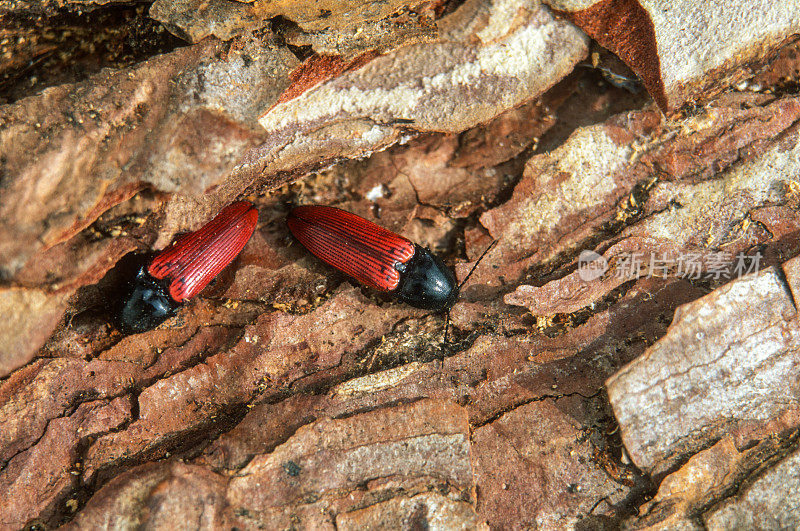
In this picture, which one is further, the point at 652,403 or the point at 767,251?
the point at 767,251

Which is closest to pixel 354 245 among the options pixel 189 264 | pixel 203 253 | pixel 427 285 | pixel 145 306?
pixel 427 285

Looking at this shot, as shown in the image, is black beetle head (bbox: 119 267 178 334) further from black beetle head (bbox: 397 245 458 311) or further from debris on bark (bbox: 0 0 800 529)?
black beetle head (bbox: 397 245 458 311)

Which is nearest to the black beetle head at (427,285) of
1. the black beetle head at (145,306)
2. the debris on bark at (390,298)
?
the debris on bark at (390,298)

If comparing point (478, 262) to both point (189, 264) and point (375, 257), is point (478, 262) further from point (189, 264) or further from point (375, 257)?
point (189, 264)

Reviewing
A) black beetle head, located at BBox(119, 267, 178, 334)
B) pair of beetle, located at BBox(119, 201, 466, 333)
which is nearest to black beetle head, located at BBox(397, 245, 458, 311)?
pair of beetle, located at BBox(119, 201, 466, 333)

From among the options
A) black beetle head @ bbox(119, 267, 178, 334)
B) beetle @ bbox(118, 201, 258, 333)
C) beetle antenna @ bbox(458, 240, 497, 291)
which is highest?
beetle antenna @ bbox(458, 240, 497, 291)

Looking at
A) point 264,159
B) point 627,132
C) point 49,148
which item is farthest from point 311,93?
point 627,132

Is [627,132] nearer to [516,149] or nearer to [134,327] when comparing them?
[516,149]
